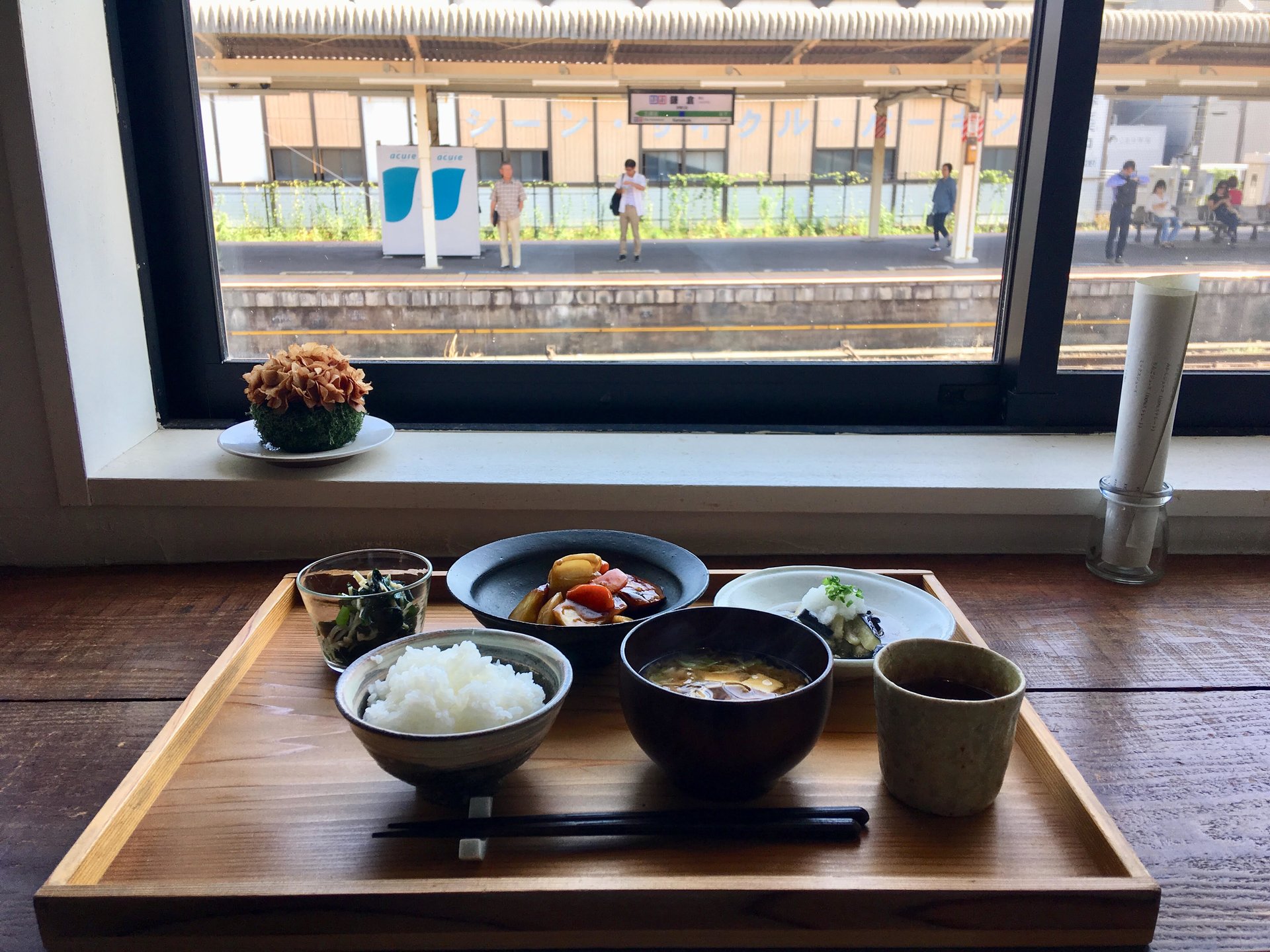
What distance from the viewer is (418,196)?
1791 millimetres

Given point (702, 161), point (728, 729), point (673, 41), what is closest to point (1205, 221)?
point (702, 161)

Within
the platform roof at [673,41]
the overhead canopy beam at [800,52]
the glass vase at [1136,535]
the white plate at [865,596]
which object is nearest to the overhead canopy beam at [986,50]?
the platform roof at [673,41]

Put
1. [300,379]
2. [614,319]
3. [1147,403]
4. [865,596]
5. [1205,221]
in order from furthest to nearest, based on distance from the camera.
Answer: [614,319] → [1205,221] → [300,379] → [1147,403] → [865,596]

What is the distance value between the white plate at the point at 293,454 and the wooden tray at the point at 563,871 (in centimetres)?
64

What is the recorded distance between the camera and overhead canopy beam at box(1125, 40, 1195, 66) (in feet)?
5.39

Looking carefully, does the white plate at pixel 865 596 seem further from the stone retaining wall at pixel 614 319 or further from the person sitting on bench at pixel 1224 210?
the person sitting on bench at pixel 1224 210

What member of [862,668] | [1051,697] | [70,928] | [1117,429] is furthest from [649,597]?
[1117,429]

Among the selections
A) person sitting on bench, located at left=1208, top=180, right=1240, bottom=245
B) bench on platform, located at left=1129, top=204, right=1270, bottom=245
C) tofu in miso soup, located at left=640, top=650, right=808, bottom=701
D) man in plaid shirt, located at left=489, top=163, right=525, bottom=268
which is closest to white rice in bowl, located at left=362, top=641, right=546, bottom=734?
tofu in miso soup, located at left=640, top=650, right=808, bottom=701

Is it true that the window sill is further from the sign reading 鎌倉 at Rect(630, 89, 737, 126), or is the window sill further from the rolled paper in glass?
the sign reading 鎌倉 at Rect(630, 89, 737, 126)

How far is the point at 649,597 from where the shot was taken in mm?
1016

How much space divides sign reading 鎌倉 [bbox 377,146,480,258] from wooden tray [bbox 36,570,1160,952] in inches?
46.1

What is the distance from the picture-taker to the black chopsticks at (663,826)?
29.1 inches

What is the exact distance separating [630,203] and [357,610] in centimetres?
112

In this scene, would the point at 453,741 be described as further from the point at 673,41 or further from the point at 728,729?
the point at 673,41
